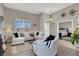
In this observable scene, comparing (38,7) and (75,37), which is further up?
(38,7)

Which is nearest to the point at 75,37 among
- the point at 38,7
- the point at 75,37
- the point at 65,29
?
the point at 75,37

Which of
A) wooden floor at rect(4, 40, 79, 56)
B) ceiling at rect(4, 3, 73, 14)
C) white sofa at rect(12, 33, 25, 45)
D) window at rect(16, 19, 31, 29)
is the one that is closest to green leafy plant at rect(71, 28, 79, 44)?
wooden floor at rect(4, 40, 79, 56)

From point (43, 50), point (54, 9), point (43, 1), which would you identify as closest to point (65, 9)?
point (54, 9)

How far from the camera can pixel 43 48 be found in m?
2.34

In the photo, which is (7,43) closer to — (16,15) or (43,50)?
(16,15)

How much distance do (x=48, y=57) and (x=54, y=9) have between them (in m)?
1.05

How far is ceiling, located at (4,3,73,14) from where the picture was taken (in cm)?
230

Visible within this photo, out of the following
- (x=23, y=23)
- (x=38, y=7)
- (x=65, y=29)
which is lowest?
(x=65, y=29)

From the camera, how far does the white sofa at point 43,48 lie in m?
2.33

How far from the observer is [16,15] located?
231 centimetres

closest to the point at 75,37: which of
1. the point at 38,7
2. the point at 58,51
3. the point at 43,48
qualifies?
the point at 58,51

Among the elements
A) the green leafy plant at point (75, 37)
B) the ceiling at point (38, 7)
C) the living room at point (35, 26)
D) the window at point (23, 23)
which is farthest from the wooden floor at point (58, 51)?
the ceiling at point (38, 7)

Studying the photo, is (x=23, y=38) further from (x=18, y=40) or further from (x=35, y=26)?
(x=35, y=26)

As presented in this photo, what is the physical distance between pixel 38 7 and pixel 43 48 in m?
0.90
